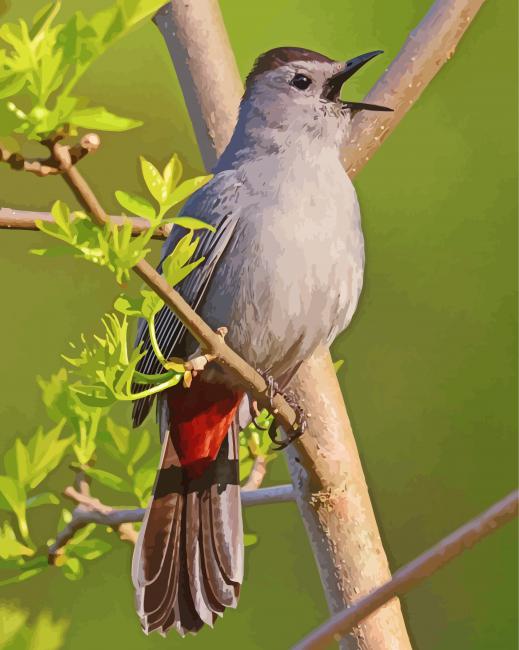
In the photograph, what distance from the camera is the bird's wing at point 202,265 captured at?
1.95m

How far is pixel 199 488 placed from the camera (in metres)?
2.16

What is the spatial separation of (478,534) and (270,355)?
999mm

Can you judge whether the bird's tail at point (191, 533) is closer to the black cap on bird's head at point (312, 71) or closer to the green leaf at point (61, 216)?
the black cap on bird's head at point (312, 71)

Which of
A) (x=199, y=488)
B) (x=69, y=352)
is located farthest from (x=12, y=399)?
(x=199, y=488)

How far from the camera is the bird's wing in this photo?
195 cm

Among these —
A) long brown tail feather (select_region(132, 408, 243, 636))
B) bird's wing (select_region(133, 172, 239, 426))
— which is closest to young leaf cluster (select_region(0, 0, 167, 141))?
bird's wing (select_region(133, 172, 239, 426))

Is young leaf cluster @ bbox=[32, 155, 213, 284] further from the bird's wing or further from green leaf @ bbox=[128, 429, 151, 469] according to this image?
the bird's wing

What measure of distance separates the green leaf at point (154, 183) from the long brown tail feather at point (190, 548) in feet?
2.73

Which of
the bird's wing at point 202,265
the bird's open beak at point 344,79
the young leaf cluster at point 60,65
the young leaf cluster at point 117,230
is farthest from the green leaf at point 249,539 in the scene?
the young leaf cluster at point 60,65

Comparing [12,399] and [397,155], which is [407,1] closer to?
[397,155]

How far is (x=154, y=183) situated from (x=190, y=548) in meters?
1.04

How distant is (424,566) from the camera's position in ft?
3.44

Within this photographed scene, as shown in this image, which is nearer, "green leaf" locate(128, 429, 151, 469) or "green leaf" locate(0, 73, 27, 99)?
"green leaf" locate(0, 73, 27, 99)

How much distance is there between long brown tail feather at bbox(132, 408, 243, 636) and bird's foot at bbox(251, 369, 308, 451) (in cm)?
14
